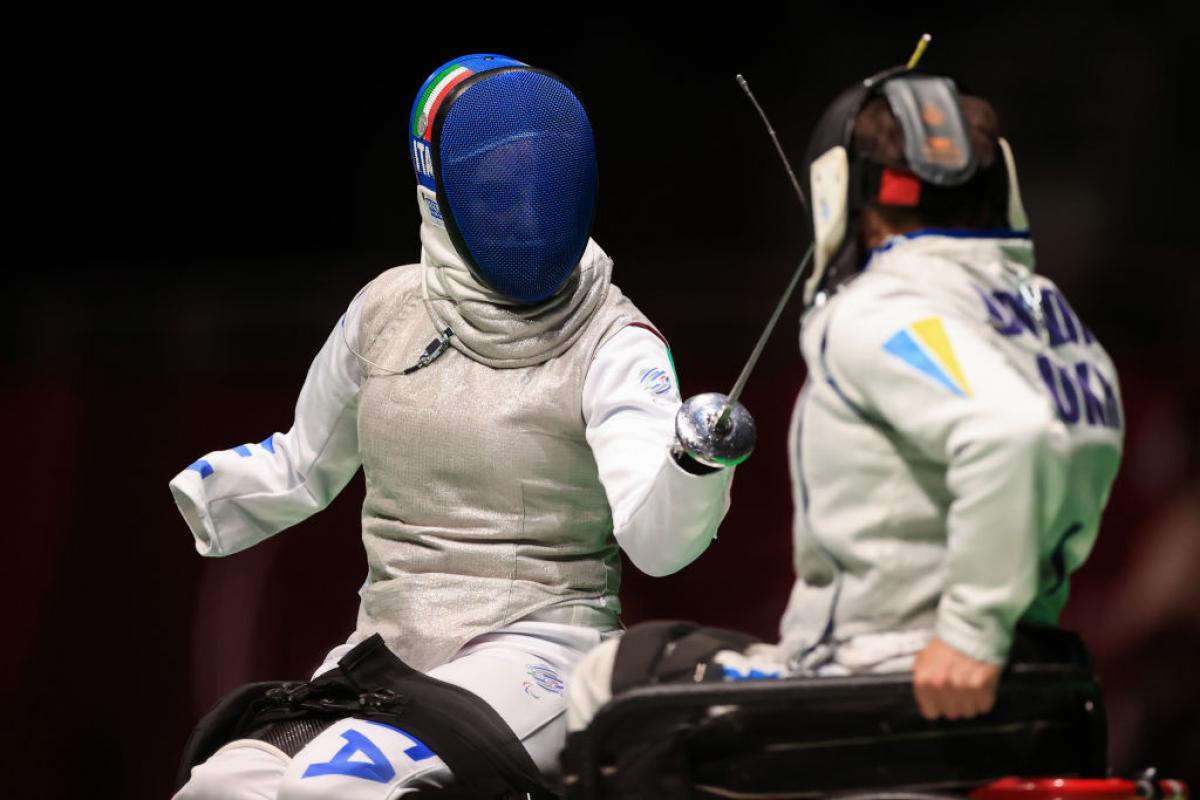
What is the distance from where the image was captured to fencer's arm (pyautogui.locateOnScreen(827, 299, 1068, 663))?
154 centimetres

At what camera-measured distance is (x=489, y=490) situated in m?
2.34

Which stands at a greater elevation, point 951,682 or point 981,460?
point 981,460

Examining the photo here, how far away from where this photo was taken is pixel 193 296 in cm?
413

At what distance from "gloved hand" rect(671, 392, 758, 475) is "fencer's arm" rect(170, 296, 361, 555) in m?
0.73

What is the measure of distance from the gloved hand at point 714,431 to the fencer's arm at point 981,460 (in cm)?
34

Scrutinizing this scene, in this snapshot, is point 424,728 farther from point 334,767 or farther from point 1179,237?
point 1179,237

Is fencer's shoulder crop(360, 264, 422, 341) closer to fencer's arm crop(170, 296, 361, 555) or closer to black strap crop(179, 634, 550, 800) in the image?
fencer's arm crop(170, 296, 361, 555)

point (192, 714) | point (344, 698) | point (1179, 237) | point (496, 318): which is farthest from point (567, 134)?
point (1179, 237)

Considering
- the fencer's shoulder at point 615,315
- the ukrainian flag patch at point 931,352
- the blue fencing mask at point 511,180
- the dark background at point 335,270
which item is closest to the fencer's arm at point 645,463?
the fencer's shoulder at point 615,315

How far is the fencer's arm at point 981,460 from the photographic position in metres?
1.54

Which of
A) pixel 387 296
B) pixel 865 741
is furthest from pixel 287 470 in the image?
pixel 865 741

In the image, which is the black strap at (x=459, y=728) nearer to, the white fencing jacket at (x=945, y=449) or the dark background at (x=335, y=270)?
the white fencing jacket at (x=945, y=449)

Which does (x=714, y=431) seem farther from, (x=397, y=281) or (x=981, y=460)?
(x=397, y=281)

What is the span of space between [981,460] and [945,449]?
0.14 ft
